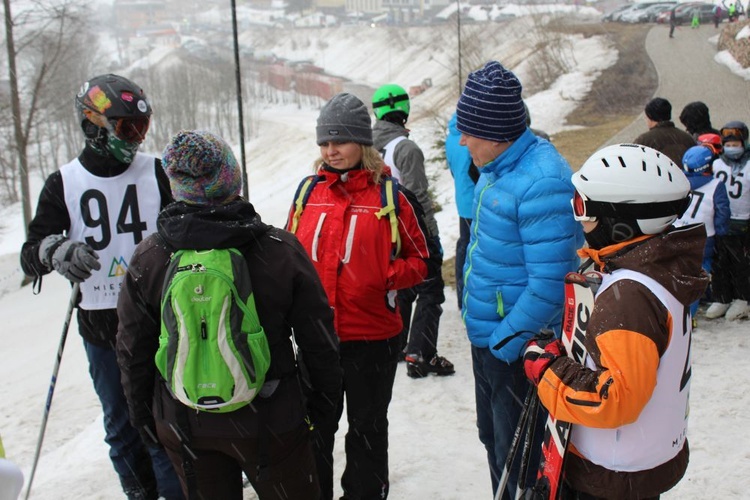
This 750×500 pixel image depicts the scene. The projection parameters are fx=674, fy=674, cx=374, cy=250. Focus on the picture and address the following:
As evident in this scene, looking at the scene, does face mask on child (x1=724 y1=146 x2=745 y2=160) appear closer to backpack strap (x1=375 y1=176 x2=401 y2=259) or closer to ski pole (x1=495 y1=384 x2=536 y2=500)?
backpack strap (x1=375 y1=176 x2=401 y2=259)

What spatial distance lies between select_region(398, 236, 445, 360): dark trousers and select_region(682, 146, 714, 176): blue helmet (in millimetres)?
2401

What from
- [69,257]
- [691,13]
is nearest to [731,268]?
[69,257]

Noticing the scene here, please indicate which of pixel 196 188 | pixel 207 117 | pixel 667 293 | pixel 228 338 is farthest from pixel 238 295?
pixel 207 117

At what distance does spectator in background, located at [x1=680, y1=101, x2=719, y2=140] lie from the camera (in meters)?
6.98

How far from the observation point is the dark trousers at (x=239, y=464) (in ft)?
7.98

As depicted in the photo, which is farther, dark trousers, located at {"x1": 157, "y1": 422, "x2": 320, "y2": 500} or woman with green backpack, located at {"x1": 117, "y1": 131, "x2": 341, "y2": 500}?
dark trousers, located at {"x1": 157, "y1": 422, "x2": 320, "y2": 500}

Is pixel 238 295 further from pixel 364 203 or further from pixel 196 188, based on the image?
pixel 364 203

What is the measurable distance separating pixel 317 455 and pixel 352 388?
1.22 feet

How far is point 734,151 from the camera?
6.01m

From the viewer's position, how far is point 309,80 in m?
73.4

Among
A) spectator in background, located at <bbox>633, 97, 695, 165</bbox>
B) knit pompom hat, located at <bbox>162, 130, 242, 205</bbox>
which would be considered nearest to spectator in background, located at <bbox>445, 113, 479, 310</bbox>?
spectator in background, located at <bbox>633, 97, 695, 165</bbox>

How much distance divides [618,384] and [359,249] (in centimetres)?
151

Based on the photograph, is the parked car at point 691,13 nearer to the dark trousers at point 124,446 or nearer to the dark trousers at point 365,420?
the dark trousers at point 365,420

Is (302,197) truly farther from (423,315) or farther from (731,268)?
(731,268)
